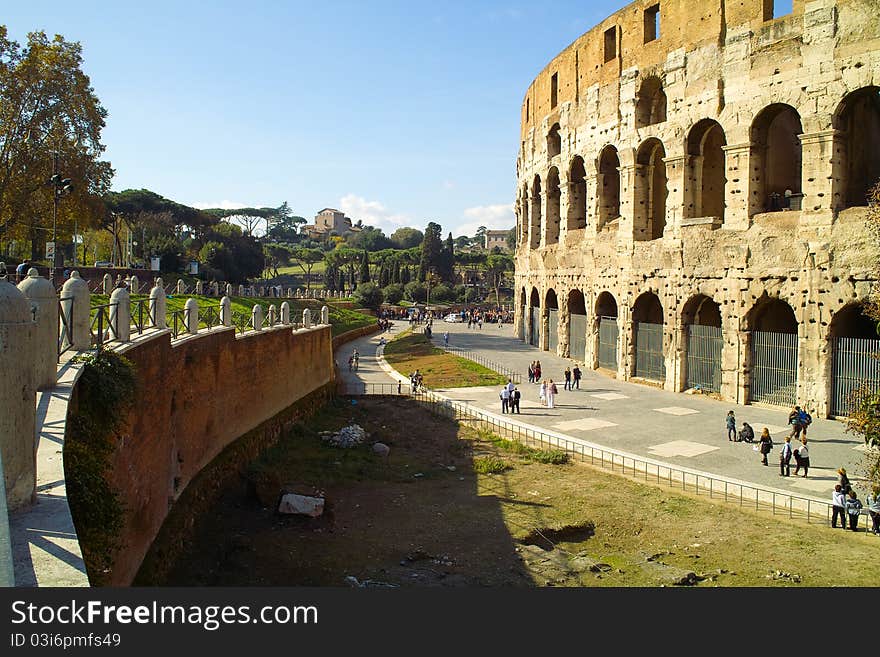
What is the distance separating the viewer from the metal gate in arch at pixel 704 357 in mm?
22500

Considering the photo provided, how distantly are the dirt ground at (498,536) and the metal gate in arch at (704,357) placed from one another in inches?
366

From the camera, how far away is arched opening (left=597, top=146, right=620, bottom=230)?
2812 centimetres

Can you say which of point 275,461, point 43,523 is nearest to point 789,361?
point 275,461

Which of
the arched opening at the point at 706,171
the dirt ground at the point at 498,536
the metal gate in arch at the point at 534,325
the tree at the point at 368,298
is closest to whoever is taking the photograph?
the dirt ground at the point at 498,536

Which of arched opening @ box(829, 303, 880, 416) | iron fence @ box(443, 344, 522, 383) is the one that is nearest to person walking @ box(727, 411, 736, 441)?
arched opening @ box(829, 303, 880, 416)

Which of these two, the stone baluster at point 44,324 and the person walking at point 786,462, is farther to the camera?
the person walking at point 786,462

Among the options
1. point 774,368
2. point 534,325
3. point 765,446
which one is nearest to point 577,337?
point 534,325

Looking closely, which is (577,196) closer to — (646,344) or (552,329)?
(552,329)

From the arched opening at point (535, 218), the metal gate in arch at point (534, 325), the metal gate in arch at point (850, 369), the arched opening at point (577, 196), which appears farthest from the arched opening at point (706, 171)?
the metal gate in arch at point (534, 325)

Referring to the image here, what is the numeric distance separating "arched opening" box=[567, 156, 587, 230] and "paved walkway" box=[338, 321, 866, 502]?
7083 millimetres

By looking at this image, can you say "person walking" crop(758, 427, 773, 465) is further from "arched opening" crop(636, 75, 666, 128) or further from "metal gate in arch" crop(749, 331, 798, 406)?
"arched opening" crop(636, 75, 666, 128)

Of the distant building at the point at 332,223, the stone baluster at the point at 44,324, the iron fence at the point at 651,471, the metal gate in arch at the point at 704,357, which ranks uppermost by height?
the distant building at the point at 332,223

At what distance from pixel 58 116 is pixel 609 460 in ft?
86.9

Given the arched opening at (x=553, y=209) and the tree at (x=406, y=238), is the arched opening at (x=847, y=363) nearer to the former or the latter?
the arched opening at (x=553, y=209)
